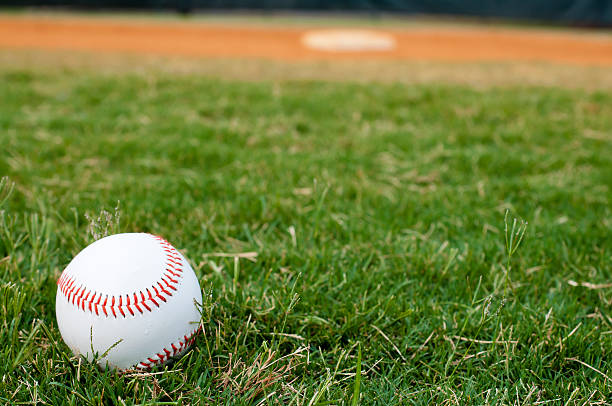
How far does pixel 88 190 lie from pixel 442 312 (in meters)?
2.03

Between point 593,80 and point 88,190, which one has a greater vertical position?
point 593,80

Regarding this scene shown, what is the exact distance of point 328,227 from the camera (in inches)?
99.3

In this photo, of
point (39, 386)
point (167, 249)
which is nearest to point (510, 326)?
point (167, 249)

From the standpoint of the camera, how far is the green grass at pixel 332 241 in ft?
5.12

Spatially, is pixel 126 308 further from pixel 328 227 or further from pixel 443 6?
pixel 443 6

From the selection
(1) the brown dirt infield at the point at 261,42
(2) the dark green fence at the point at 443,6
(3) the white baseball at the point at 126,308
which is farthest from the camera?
(1) the brown dirt infield at the point at 261,42

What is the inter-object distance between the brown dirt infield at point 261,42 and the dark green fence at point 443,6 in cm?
101

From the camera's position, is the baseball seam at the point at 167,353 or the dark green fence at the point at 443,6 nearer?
the baseball seam at the point at 167,353

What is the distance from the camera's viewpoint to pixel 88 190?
2.88 m

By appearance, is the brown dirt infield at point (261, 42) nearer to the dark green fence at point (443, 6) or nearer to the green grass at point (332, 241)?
the dark green fence at point (443, 6)

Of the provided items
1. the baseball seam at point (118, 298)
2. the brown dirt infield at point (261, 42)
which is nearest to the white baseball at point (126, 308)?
the baseball seam at point (118, 298)

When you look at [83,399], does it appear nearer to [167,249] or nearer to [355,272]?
[167,249]

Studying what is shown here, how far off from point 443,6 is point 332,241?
253 inches

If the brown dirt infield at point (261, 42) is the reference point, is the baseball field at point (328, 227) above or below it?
below
